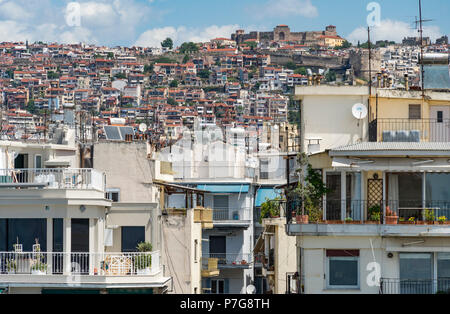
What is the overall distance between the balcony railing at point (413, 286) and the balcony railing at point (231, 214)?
3376cm

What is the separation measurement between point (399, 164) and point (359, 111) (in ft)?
20.3

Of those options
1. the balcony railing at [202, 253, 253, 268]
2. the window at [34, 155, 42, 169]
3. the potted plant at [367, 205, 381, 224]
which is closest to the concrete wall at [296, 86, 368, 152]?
the potted plant at [367, 205, 381, 224]

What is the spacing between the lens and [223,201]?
6525 cm

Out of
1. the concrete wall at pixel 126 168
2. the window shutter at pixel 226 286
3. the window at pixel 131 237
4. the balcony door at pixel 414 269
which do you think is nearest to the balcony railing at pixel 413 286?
the balcony door at pixel 414 269

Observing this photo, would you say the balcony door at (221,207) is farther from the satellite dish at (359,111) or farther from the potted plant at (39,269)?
the potted plant at (39,269)

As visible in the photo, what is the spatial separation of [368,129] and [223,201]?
2756cm

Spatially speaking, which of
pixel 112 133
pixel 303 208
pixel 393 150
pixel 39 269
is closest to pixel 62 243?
pixel 39 269

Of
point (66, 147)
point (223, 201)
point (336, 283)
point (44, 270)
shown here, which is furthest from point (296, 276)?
point (223, 201)

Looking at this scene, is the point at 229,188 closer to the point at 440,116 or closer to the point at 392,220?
the point at 440,116

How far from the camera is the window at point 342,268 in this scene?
103 ft

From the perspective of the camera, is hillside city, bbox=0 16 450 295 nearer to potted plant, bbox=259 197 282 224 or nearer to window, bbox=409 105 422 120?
window, bbox=409 105 422 120

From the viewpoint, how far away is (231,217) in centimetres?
6525

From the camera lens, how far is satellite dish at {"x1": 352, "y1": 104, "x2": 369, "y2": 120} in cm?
3750
